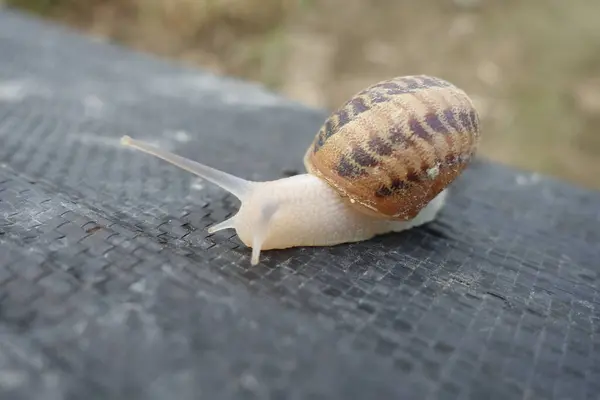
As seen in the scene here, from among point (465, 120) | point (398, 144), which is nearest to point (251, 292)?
point (398, 144)

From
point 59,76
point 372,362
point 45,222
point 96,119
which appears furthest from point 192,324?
point 59,76

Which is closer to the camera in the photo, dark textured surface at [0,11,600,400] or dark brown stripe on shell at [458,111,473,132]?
dark textured surface at [0,11,600,400]

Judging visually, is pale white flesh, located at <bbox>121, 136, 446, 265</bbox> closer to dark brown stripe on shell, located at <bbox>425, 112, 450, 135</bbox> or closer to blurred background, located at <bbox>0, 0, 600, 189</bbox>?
dark brown stripe on shell, located at <bbox>425, 112, 450, 135</bbox>

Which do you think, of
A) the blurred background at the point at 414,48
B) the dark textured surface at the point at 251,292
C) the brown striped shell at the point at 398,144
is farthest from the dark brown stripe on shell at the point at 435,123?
the blurred background at the point at 414,48

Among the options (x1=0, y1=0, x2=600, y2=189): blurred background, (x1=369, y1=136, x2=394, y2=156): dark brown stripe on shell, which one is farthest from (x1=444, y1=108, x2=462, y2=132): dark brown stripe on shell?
(x1=0, y1=0, x2=600, y2=189): blurred background

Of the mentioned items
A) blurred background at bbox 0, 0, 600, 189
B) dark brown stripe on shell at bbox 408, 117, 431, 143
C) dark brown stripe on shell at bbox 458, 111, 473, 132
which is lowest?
blurred background at bbox 0, 0, 600, 189
